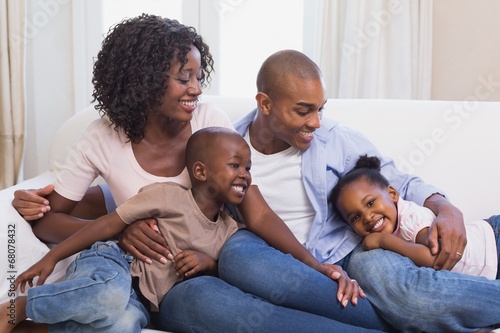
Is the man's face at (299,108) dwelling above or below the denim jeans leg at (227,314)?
above

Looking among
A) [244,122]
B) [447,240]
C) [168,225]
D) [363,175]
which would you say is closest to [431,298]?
[447,240]

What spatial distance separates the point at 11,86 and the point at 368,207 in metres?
1.89

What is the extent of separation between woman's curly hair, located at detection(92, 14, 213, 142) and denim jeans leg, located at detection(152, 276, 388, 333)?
0.49m

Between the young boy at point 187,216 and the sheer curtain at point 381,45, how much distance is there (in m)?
1.19

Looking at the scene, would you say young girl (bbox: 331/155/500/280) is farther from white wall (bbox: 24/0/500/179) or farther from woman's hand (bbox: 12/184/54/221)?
white wall (bbox: 24/0/500/179)

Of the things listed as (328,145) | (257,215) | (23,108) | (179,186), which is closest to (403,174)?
(328,145)

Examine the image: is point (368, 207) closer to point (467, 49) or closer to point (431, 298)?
point (431, 298)

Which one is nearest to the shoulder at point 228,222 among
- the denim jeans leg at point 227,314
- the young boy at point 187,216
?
the young boy at point 187,216

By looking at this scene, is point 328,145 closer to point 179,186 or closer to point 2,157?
point 179,186

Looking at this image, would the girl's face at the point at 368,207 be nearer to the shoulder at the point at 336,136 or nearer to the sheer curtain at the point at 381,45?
the shoulder at the point at 336,136

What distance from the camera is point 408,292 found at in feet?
5.02

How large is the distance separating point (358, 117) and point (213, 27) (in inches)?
45.5

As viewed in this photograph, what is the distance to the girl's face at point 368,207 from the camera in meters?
1.76

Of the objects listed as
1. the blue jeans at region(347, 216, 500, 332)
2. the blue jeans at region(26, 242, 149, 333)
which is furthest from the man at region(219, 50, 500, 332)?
the blue jeans at region(26, 242, 149, 333)
